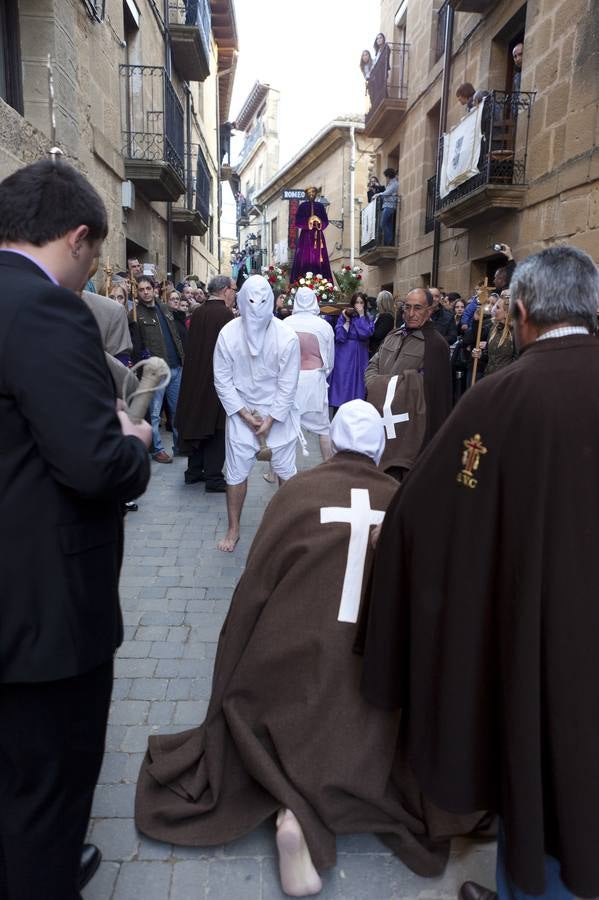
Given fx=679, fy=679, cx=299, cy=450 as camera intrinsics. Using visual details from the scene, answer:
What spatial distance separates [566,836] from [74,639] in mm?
1272

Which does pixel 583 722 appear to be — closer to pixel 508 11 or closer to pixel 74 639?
pixel 74 639

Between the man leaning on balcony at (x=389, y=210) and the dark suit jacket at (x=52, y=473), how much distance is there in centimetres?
1641

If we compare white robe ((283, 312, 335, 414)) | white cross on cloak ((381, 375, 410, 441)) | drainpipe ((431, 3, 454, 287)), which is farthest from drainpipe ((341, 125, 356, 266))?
white cross on cloak ((381, 375, 410, 441))

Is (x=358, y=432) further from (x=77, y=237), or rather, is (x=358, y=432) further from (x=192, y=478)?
(x=192, y=478)

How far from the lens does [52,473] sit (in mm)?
1432

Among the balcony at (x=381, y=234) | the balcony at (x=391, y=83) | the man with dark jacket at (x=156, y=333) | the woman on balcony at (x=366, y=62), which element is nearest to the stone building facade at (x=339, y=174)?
the woman on balcony at (x=366, y=62)

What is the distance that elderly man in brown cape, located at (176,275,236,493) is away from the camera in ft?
21.8

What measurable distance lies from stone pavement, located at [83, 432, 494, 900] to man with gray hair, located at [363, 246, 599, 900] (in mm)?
448

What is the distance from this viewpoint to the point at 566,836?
5.43 feet

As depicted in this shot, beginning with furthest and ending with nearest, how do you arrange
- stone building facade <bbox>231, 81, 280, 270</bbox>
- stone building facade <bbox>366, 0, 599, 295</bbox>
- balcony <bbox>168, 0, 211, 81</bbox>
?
stone building facade <bbox>231, 81, 280, 270</bbox> → balcony <bbox>168, 0, 211, 81</bbox> → stone building facade <bbox>366, 0, 599, 295</bbox>

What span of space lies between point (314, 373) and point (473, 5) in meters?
8.08

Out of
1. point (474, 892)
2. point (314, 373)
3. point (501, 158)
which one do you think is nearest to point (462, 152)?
point (501, 158)

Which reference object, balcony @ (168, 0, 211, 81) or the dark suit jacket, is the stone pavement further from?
balcony @ (168, 0, 211, 81)

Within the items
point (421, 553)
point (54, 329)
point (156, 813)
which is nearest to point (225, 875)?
point (156, 813)
